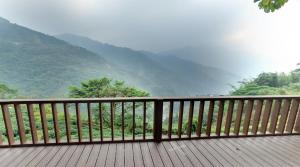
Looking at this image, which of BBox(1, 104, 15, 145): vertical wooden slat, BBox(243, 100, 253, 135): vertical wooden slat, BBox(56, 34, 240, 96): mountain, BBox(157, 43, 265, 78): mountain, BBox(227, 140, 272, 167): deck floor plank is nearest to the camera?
BBox(227, 140, 272, 167): deck floor plank

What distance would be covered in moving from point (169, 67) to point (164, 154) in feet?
36.8

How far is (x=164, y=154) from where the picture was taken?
228cm

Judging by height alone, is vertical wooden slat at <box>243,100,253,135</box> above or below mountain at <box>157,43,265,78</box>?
below

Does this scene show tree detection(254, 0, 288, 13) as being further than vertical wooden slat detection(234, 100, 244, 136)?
No

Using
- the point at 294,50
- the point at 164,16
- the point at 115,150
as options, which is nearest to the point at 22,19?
the point at 164,16

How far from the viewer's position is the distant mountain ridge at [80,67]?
335 inches

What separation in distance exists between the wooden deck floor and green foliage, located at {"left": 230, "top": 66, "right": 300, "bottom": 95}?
4479 mm

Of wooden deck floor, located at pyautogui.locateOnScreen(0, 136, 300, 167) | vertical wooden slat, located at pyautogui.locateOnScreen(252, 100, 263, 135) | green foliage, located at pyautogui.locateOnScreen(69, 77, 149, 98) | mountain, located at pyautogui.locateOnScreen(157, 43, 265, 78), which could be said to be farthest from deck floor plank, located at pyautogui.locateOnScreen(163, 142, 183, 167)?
mountain, located at pyautogui.locateOnScreen(157, 43, 265, 78)

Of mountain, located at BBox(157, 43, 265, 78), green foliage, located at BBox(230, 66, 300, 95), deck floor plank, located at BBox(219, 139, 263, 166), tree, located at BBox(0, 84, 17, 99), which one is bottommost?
deck floor plank, located at BBox(219, 139, 263, 166)

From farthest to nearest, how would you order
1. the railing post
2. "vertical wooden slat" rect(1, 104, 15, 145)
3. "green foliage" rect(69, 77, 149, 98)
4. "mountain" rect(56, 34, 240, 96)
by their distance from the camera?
"mountain" rect(56, 34, 240, 96) < "green foliage" rect(69, 77, 149, 98) < the railing post < "vertical wooden slat" rect(1, 104, 15, 145)

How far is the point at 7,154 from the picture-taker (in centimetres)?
224

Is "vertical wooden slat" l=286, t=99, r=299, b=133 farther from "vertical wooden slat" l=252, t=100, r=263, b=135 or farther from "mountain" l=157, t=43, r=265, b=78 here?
"mountain" l=157, t=43, r=265, b=78

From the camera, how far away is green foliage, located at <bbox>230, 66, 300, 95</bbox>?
630 cm

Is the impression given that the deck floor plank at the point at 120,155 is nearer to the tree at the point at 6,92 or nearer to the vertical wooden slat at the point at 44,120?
the vertical wooden slat at the point at 44,120
